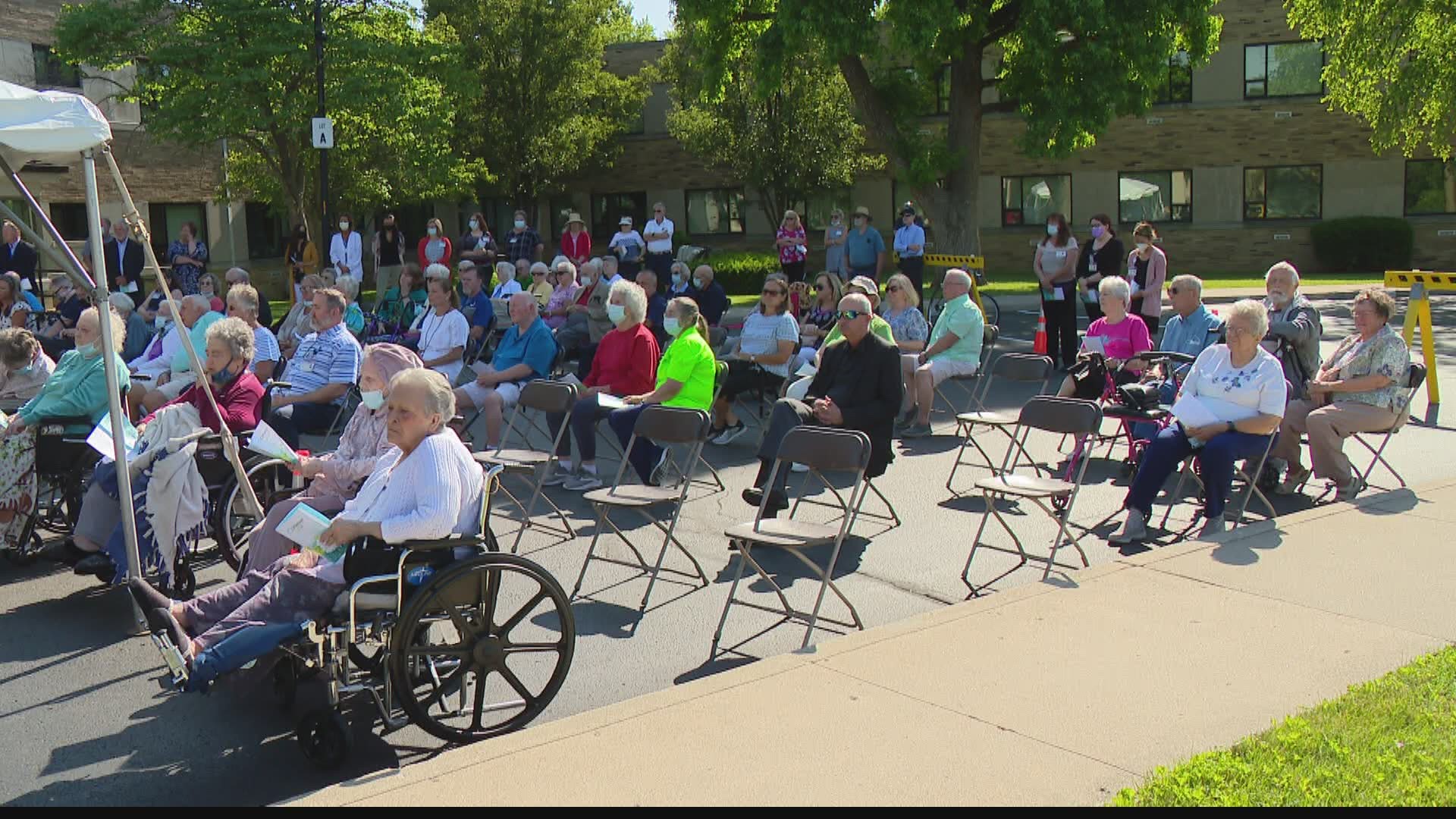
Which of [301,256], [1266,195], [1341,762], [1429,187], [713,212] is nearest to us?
[1341,762]

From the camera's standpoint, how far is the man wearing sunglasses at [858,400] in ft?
28.4

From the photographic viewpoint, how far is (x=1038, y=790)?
4.43 metres

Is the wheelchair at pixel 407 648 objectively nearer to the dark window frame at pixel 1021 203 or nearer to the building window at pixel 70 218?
the building window at pixel 70 218

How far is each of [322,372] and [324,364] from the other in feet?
0.20

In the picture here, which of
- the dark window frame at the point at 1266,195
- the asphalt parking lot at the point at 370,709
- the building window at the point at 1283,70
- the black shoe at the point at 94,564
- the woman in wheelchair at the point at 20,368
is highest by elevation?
the building window at the point at 1283,70

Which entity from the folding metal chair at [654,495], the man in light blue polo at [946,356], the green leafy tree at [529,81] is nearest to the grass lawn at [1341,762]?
the folding metal chair at [654,495]

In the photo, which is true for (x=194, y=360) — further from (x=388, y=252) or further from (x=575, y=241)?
(x=575, y=241)

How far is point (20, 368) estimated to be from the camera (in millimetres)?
8758

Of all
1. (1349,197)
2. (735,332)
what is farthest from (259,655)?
(1349,197)

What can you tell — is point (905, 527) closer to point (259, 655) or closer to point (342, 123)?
point (259, 655)

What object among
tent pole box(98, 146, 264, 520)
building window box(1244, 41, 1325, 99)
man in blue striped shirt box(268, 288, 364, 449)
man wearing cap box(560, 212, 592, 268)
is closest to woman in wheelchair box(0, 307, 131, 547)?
tent pole box(98, 146, 264, 520)

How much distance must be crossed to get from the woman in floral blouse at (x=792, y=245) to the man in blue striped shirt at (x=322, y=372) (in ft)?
42.3

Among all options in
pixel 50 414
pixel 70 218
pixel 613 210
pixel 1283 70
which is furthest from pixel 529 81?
pixel 50 414
